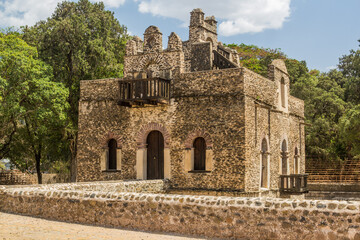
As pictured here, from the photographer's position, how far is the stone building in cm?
1920

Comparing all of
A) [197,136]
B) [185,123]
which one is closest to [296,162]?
[197,136]

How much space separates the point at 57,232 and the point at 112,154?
11.9 m

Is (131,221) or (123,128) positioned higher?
(123,128)

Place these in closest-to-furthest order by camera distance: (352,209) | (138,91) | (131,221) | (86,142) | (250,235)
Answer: (352,209)
(250,235)
(131,221)
(138,91)
(86,142)

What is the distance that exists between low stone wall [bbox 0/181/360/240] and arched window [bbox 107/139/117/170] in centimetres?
917

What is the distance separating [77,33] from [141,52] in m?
9.33

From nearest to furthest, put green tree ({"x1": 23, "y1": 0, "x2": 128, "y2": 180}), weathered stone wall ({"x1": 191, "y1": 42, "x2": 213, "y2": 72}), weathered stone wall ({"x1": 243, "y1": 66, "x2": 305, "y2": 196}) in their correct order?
1. weathered stone wall ({"x1": 243, "y1": 66, "x2": 305, "y2": 196})
2. weathered stone wall ({"x1": 191, "y1": 42, "x2": 213, "y2": 72})
3. green tree ({"x1": 23, "y1": 0, "x2": 128, "y2": 180})

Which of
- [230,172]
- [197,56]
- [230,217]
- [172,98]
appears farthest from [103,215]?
[197,56]

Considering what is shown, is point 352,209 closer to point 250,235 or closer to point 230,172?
point 250,235

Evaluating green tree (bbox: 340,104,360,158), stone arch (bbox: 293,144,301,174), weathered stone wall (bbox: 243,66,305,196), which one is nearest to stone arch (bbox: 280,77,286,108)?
weathered stone wall (bbox: 243,66,305,196)

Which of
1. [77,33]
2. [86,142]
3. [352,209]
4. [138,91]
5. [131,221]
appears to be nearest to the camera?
[352,209]

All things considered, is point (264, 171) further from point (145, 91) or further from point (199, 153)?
point (145, 91)

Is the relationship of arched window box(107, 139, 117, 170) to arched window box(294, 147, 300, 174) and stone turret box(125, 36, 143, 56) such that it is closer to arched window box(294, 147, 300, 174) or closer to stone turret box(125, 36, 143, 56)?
stone turret box(125, 36, 143, 56)

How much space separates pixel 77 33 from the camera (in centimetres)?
3017
